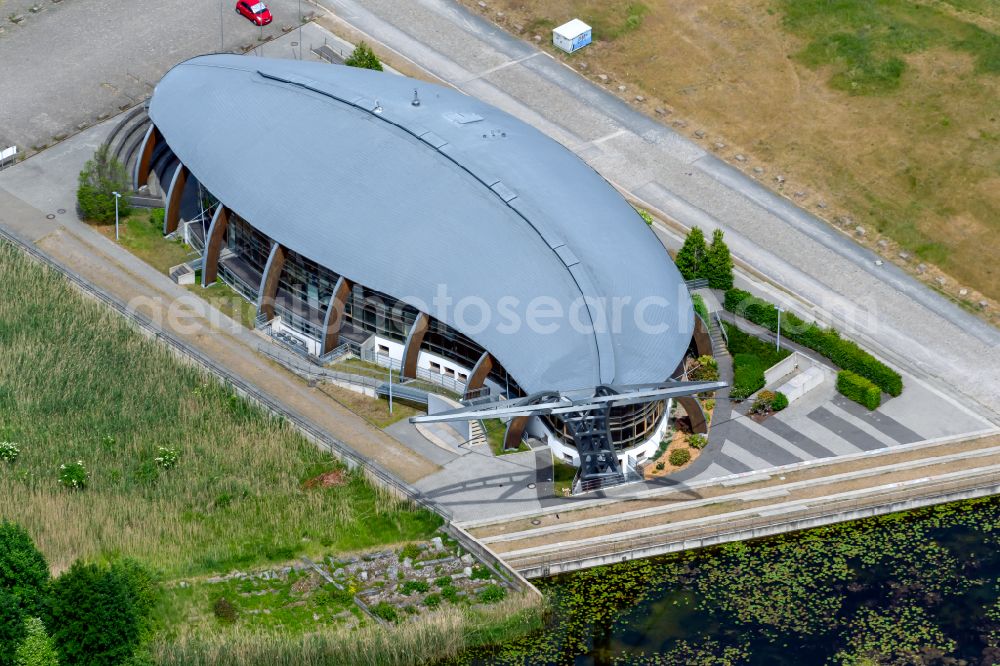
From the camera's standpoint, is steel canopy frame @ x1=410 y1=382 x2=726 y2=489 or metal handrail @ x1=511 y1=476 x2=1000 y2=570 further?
metal handrail @ x1=511 y1=476 x2=1000 y2=570

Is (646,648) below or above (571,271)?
below

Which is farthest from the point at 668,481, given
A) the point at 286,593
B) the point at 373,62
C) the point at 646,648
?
the point at 373,62

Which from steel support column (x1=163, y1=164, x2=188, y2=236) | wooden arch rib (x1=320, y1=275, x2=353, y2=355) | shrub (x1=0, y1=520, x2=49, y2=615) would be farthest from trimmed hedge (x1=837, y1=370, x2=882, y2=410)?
shrub (x1=0, y1=520, x2=49, y2=615)

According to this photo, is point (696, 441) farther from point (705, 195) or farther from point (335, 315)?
point (705, 195)

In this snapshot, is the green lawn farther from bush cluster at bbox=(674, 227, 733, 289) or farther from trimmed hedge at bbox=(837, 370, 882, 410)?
trimmed hedge at bbox=(837, 370, 882, 410)

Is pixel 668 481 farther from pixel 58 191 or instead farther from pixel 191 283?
pixel 58 191

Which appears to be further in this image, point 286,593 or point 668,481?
point 668,481
